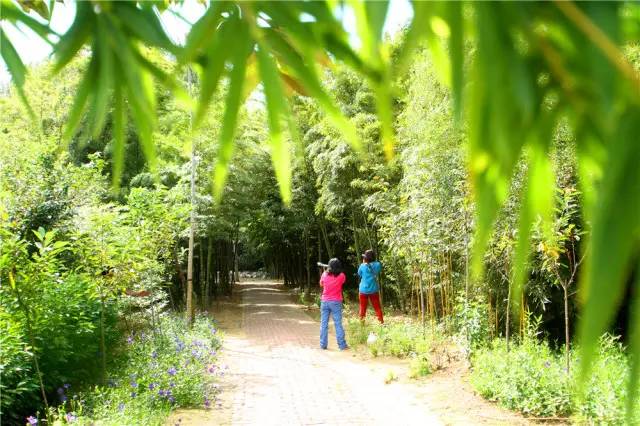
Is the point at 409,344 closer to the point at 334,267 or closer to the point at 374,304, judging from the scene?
the point at 334,267

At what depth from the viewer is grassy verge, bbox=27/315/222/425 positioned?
14.2 ft

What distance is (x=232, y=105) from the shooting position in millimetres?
586

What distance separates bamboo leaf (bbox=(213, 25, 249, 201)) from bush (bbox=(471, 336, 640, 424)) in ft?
14.2

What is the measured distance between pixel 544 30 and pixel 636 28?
9cm

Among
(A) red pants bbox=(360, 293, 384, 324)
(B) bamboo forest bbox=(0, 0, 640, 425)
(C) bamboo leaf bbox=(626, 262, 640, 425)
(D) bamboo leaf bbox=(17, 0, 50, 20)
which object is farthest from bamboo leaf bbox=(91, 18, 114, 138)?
(A) red pants bbox=(360, 293, 384, 324)

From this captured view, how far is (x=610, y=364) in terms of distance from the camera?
192 inches

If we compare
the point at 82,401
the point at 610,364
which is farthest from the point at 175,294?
the point at 610,364

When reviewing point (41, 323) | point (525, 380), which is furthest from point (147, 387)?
point (525, 380)

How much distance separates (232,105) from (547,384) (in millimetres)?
5000

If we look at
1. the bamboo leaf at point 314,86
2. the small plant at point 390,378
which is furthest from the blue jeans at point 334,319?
the bamboo leaf at point 314,86

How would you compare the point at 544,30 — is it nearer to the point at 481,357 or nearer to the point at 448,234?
the point at 481,357

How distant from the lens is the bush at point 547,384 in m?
4.26

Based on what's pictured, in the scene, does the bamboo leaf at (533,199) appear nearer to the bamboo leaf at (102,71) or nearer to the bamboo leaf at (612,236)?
the bamboo leaf at (612,236)

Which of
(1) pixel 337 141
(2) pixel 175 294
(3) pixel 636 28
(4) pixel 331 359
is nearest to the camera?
(3) pixel 636 28
